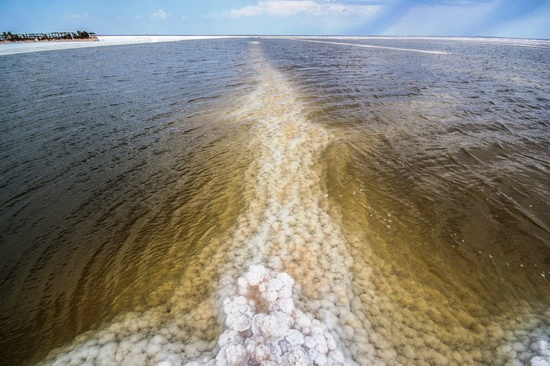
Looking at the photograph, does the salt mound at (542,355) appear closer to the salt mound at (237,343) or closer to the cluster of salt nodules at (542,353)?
the cluster of salt nodules at (542,353)

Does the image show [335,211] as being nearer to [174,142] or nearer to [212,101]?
[174,142]

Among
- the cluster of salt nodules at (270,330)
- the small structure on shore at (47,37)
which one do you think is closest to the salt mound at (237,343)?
the cluster of salt nodules at (270,330)

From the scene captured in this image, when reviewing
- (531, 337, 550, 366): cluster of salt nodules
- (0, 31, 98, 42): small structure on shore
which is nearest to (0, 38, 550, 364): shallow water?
(531, 337, 550, 366): cluster of salt nodules

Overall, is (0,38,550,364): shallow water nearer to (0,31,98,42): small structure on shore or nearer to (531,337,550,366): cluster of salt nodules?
(531,337,550,366): cluster of salt nodules

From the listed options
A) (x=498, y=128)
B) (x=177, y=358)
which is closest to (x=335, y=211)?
(x=177, y=358)

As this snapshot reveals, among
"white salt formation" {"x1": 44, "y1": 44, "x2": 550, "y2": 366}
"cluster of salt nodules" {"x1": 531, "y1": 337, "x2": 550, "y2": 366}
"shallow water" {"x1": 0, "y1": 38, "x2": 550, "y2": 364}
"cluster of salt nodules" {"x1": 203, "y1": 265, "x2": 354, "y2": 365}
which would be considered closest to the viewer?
"cluster of salt nodules" {"x1": 203, "y1": 265, "x2": 354, "y2": 365}

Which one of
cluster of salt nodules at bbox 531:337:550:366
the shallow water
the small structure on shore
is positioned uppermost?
cluster of salt nodules at bbox 531:337:550:366

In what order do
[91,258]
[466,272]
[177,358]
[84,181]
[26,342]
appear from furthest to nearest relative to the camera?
[84,181], [91,258], [466,272], [26,342], [177,358]
